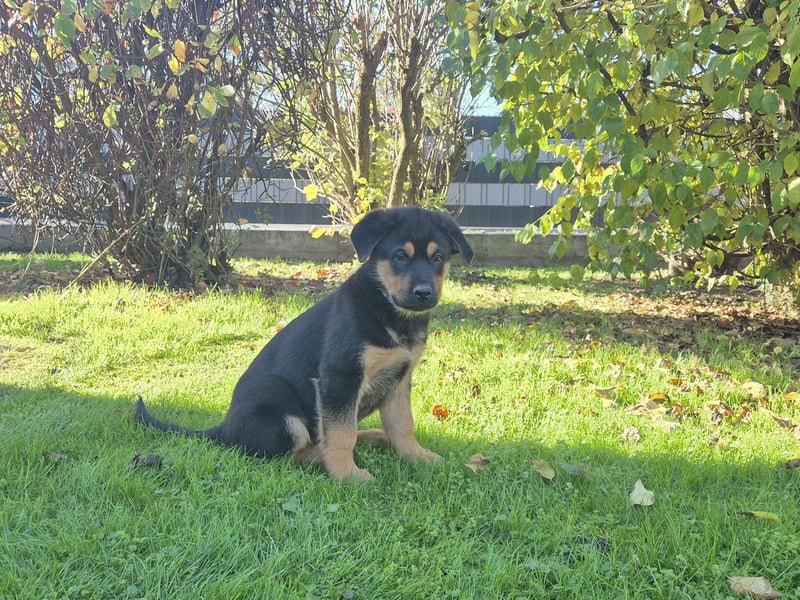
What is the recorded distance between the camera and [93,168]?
722 centimetres

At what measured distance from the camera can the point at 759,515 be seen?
269 cm

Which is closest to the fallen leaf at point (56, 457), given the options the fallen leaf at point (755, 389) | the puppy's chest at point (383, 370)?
the puppy's chest at point (383, 370)

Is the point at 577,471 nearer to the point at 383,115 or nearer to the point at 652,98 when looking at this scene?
the point at 652,98

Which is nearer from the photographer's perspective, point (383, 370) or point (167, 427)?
point (383, 370)

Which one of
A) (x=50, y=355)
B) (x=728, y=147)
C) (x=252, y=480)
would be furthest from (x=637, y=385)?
(x=50, y=355)

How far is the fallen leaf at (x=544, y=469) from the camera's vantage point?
3135 mm

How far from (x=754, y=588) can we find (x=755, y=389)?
8.71 ft

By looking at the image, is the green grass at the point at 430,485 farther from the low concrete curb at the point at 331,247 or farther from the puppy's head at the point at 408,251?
the low concrete curb at the point at 331,247

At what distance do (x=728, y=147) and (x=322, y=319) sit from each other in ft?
13.5

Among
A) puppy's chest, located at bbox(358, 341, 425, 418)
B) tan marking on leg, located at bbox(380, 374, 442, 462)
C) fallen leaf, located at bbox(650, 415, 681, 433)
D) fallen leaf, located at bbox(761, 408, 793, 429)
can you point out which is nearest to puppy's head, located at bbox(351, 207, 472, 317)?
puppy's chest, located at bbox(358, 341, 425, 418)

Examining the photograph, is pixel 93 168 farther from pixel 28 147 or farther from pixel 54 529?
pixel 54 529

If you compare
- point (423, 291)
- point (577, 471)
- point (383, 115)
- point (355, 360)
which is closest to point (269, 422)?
point (355, 360)

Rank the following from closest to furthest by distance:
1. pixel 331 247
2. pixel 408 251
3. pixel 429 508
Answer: pixel 429 508 < pixel 408 251 < pixel 331 247

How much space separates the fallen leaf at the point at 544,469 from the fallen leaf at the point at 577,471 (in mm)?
66
